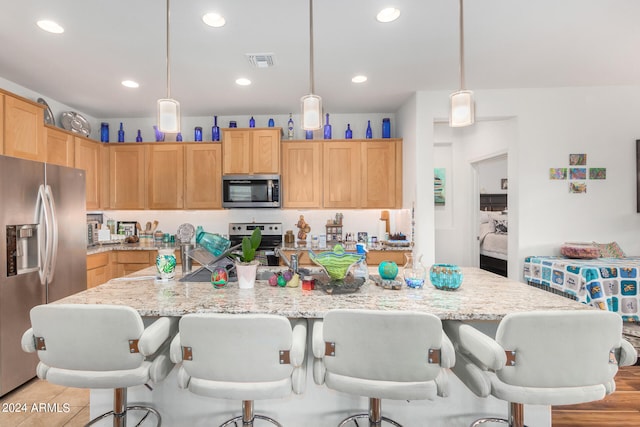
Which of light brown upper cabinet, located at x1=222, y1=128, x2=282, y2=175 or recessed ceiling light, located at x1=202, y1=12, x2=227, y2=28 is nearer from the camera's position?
recessed ceiling light, located at x1=202, y1=12, x2=227, y2=28

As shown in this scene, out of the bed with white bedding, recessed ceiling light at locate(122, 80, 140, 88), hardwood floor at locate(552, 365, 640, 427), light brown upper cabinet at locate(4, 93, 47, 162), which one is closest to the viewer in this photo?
hardwood floor at locate(552, 365, 640, 427)

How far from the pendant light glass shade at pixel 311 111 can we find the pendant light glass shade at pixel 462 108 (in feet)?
2.47

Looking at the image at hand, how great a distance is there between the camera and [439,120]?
3729mm

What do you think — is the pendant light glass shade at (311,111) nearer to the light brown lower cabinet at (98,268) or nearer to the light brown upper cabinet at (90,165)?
the light brown lower cabinet at (98,268)

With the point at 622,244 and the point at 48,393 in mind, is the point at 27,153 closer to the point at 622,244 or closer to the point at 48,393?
the point at 48,393

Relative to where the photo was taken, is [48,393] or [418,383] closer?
[418,383]

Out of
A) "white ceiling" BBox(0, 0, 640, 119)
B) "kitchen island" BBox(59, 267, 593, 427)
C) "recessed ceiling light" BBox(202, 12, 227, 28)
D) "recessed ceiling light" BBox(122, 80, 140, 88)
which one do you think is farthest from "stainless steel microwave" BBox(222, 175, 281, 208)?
"kitchen island" BBox(59, 267, 593, 427)

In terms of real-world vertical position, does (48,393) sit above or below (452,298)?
below

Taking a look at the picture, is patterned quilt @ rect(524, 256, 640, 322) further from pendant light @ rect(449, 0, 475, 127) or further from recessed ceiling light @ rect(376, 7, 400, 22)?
recessed ceiling light @ rect(376, 7, 400, 22)

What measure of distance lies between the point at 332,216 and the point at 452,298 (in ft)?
10.1

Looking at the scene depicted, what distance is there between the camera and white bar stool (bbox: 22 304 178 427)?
1239 millimetres

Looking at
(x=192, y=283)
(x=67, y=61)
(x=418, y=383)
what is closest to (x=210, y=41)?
(x=67, y=61)

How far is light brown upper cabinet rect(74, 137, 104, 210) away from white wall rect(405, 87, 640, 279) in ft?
13.2

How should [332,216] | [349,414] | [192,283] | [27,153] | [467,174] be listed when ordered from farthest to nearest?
[467,174]
[332,216]
[27,153]
[192,283]
[349,414]
